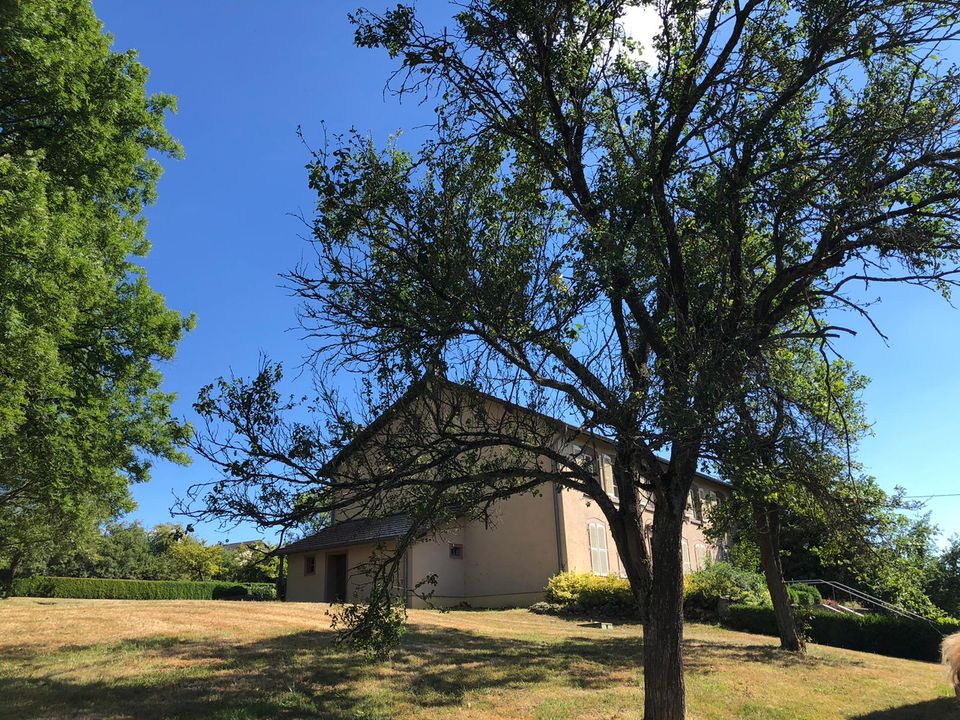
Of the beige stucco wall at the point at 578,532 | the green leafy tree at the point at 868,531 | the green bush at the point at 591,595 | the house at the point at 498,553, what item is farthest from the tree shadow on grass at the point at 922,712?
the house at the point at 498,553

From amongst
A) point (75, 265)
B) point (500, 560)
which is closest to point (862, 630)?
point (500, 560)

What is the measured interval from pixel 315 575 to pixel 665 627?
73.4 feet

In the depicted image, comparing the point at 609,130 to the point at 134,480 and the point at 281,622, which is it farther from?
the point at 134,480

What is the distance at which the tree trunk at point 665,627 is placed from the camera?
7.27m

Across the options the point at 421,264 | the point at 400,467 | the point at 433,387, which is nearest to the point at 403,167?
the point at 421,264

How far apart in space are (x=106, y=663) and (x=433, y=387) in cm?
713

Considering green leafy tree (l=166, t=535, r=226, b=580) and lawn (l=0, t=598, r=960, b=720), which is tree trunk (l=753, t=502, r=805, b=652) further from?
green leafy tree (l=166, t=535, r=226, b=580)

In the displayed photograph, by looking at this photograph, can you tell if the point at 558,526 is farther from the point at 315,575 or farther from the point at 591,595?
the point at 315,575

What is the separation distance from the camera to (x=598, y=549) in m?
25.6

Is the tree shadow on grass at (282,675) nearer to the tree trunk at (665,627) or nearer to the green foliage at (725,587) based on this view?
the tree trunk at (665,627)

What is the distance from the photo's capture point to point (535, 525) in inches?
952

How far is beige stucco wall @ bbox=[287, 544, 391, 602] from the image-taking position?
25609 mm

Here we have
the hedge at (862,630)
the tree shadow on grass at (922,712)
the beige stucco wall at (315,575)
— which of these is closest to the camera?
the tree shadow on grass at (922,712)

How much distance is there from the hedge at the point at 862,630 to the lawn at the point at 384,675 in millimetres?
2550
